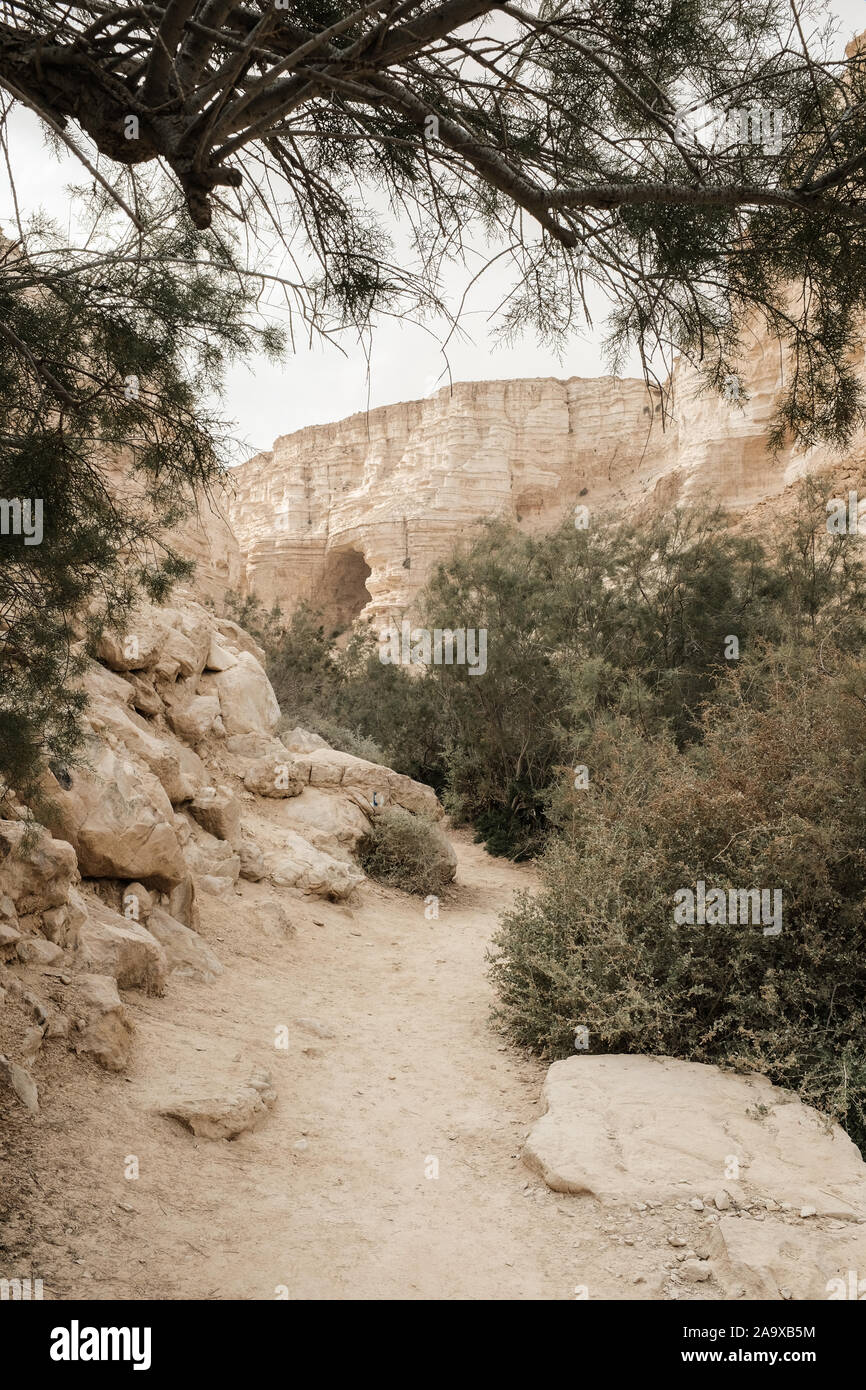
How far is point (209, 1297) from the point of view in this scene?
104 inches

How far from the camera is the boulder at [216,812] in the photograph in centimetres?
736

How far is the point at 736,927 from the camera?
182 inches

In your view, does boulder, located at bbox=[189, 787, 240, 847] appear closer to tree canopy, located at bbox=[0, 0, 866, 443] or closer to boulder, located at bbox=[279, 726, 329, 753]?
boulder, located at bbox=[279, 726, 329, 753]

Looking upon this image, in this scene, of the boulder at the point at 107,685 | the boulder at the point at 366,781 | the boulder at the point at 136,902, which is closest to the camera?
the boulder at the point at 136,902

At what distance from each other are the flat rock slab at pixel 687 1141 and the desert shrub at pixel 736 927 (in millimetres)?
187

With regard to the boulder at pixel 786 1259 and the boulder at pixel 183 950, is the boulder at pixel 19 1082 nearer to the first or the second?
the boulder at pixel 183 950

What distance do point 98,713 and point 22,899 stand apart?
2089mm

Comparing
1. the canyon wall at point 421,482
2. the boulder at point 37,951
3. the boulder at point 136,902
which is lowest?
the boulder at point 136,902

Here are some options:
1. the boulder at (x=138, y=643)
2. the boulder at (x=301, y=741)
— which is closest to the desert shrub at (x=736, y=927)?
the boulder at (x=138, y=643)

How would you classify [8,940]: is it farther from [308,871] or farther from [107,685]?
[308,871]

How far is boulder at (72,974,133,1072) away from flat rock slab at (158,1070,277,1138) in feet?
1.27

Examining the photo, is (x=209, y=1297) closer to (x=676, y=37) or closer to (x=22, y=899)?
(x=22, y=899)

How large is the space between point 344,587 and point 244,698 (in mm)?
27379
